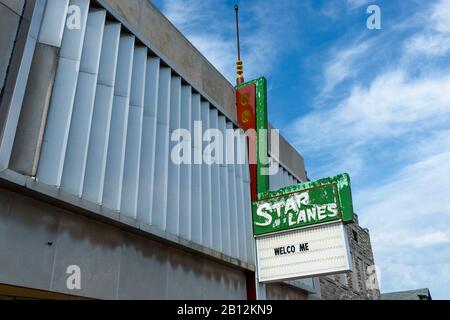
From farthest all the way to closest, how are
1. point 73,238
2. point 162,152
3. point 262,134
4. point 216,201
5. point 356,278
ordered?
point 356,278
point 262,134
point 216,201
point 162,152
point 73,238

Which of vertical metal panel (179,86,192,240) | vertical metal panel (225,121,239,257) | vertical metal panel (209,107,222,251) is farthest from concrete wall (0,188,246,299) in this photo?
vertical metal panel (225,121,239,257)

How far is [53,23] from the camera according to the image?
24.1 feet

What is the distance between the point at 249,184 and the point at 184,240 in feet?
14.0

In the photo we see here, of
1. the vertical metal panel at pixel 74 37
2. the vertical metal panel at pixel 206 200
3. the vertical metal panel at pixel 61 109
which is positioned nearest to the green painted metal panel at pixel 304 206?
the vertical metal panel at pixel 206 200

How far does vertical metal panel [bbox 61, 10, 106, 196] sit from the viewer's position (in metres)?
7.05

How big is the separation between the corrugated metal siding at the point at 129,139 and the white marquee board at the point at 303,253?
2.74 ft

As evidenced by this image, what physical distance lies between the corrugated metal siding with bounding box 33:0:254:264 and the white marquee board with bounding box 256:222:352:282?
834mm

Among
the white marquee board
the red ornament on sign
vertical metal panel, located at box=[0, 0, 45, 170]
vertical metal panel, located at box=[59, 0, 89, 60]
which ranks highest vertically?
the red ornament on sign

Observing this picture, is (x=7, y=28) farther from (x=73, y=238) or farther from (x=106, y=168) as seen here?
(x=73, y=238)

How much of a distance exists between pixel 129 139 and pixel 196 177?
8.15 feet

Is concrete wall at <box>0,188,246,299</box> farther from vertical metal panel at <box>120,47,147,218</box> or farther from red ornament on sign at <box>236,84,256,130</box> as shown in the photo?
red ornament on sign at <box>236,84,256,130</box>

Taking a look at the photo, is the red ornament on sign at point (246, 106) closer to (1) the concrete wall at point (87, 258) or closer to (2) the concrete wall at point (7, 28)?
(1) the concrete wall at point (87, 258)

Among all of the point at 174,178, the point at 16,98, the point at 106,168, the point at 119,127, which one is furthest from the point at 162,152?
the point at 16,98

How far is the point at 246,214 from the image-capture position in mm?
12500
